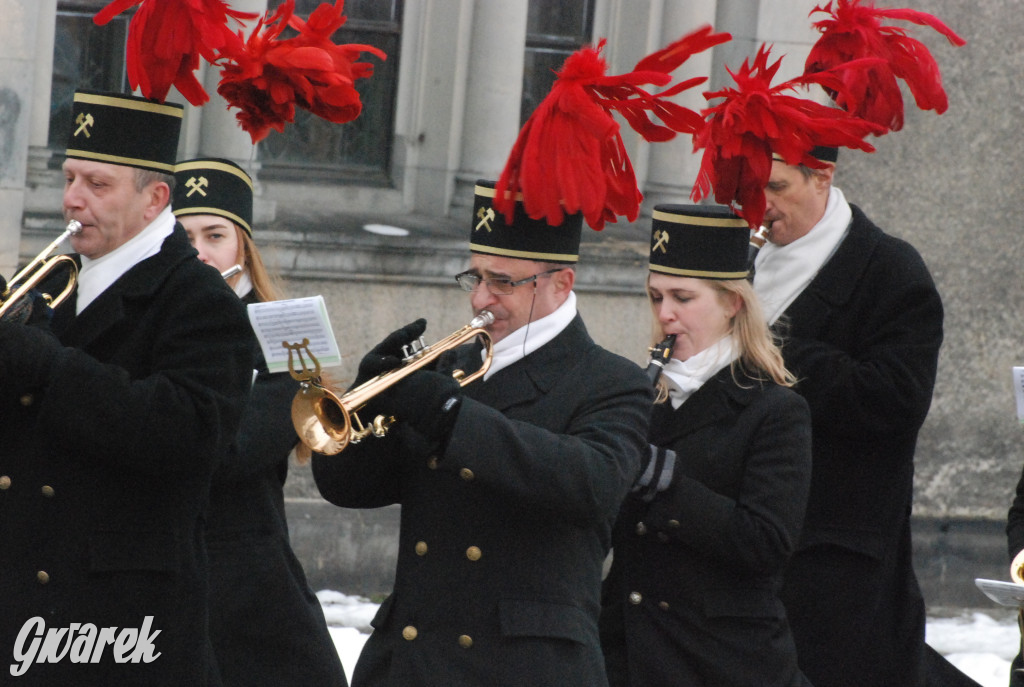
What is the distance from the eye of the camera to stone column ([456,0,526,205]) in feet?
26.3

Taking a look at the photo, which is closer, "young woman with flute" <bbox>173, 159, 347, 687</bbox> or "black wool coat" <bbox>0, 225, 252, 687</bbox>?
"black wool coat" <bbox>0, 225, 252, 687</bbox>

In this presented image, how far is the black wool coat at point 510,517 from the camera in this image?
3498mm

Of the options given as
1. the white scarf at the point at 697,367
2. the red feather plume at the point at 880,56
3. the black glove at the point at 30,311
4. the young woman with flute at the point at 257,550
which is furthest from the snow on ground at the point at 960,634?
the black glove at the point at 30,311

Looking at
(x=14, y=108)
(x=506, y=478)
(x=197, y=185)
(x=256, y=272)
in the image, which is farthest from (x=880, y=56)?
(x=14, y=108)

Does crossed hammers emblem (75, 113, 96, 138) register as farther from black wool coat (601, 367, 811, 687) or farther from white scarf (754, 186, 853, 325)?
white scarf (754, 186, 853, 325)

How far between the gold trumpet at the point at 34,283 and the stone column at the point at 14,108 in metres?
2.98

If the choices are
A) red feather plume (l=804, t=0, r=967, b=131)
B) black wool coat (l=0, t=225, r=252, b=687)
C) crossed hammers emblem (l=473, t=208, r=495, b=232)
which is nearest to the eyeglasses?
crossed hammers emblem (l=473, t=208, r=495, b=232)

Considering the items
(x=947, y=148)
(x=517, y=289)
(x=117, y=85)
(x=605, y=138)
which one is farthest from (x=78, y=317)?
(x=947, y=148)

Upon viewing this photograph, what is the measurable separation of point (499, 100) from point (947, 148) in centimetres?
238

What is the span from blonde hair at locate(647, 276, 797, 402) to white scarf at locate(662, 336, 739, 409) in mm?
22

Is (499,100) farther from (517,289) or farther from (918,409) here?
(517,289)

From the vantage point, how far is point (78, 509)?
12.3 ft

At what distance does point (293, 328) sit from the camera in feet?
13.3

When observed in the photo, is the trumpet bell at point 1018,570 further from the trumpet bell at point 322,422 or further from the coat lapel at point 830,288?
the trumpet bell at point 322,422
